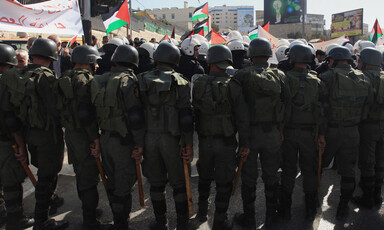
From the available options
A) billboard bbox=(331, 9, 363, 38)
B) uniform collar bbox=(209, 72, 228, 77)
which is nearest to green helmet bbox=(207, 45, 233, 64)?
uniform collar bbox=(209, 72, 228, 77)

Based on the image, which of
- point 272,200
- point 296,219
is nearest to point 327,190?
point 296,219

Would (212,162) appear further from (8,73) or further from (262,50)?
(8,73)

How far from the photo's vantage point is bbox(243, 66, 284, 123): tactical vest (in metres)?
3.51

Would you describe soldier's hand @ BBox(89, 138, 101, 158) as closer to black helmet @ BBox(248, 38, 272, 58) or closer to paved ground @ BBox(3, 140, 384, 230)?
paved ground @ BBox(3, 140, 384, 230)

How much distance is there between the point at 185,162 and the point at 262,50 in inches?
64.8

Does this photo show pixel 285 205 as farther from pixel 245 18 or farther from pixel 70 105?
pixel 245 18

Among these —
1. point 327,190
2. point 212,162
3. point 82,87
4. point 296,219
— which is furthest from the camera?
point 327,190

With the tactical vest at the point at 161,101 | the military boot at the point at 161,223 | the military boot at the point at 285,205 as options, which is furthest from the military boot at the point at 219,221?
the tactical vest at the point at 161,101

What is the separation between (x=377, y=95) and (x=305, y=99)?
1187mm

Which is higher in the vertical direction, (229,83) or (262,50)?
(262,50)

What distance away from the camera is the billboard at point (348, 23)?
48.4m

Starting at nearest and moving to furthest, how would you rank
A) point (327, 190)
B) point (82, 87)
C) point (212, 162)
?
point (82, 87) → point (212, 162) → point (327, 190)

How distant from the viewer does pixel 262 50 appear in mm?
3773

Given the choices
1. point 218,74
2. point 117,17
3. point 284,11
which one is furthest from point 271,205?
point 284,11
